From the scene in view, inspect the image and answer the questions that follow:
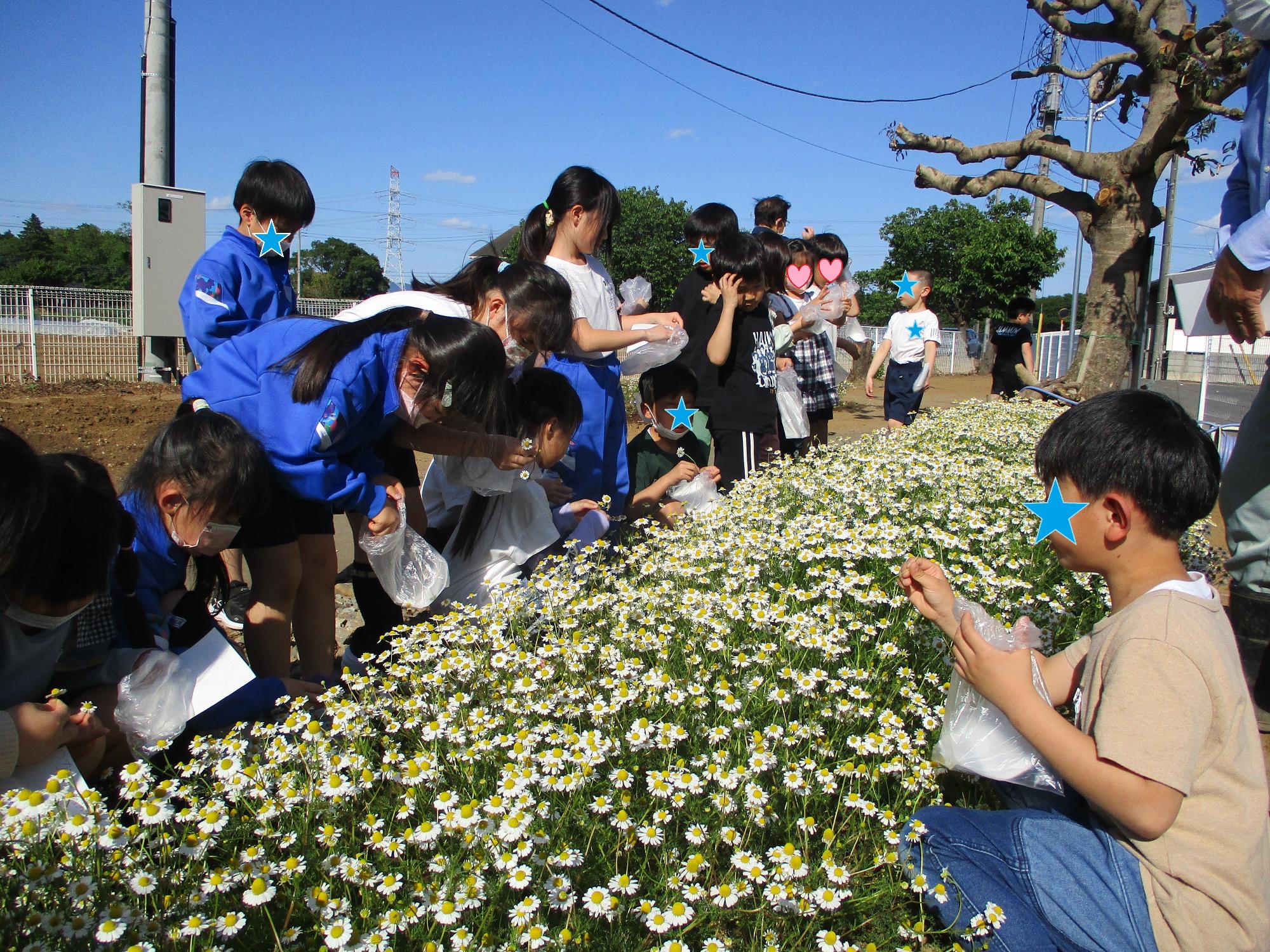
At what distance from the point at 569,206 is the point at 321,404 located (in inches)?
71.4

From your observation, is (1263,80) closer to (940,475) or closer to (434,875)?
(940,475)

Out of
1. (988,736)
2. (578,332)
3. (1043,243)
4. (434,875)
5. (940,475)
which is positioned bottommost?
(434,875)

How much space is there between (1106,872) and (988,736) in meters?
0.32

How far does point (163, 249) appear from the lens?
8.86 m

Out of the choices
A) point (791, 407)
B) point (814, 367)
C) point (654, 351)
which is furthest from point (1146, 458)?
point (814, 367)

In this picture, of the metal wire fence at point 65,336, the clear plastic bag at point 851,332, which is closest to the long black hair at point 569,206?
the clear plastic bag at point 851,332

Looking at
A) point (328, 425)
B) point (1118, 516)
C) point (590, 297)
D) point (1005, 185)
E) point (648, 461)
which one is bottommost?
point (648, 461)

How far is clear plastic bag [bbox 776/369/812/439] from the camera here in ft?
19.5

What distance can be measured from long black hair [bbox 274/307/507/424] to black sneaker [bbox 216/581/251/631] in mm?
1237

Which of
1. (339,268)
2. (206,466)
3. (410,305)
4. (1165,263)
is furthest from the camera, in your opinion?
(339,268)

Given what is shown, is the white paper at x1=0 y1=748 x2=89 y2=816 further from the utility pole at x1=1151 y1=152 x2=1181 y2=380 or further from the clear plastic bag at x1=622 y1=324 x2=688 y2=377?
the utility pole at x1=1151 y1=152 x2=1181 y2=380

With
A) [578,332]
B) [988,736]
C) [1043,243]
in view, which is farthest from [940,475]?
[1043,243]

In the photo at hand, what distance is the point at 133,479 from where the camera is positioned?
243 cm

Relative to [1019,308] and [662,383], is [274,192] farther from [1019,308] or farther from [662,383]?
[1019,308]
